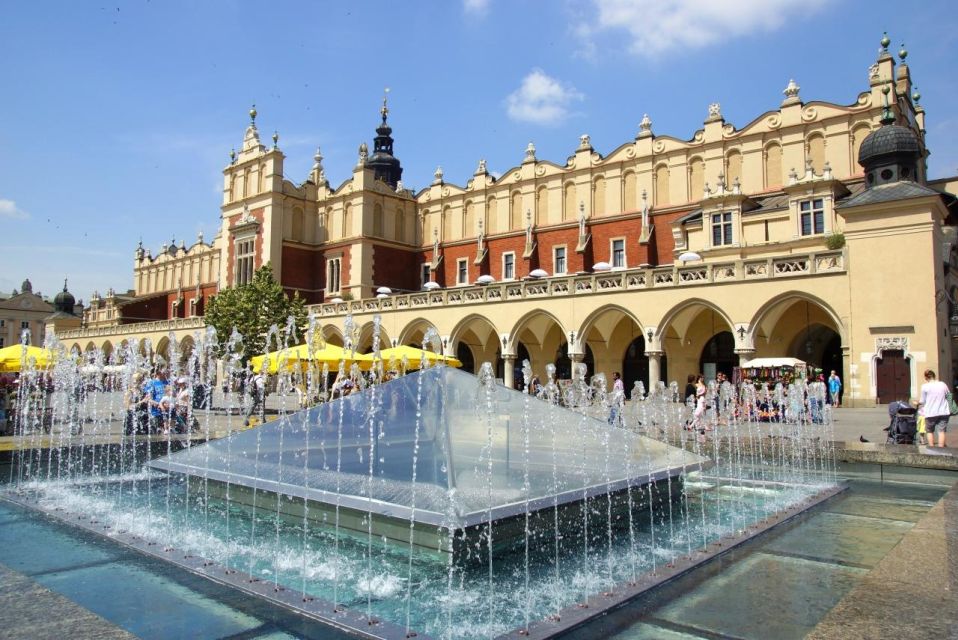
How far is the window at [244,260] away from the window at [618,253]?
70.5 ft

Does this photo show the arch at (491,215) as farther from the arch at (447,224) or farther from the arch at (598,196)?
the arch at (598,196)

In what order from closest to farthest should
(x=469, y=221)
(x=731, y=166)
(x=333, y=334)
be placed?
(x=731, y=166) < (x=333, y=334) < (x=469, y=221)

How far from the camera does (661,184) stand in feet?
103

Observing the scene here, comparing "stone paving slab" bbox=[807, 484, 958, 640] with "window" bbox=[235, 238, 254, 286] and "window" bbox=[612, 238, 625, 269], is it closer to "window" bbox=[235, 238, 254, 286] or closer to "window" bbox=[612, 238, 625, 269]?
"window" bbox=[612, 238, 625, 269]

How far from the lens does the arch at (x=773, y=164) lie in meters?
28.3

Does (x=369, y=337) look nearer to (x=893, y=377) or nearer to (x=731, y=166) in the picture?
(x=731, y=166)

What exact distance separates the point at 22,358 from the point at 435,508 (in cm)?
1642

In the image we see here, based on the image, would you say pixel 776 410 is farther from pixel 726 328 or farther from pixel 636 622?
pixel 636 622

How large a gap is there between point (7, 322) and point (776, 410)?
8075cm

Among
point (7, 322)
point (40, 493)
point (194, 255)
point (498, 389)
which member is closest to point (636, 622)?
point (498, 389)

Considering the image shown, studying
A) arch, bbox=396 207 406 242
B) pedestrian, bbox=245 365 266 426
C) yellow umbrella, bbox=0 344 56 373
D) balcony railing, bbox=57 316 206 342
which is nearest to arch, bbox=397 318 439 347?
pedestrian, bbox=245 365 266 426

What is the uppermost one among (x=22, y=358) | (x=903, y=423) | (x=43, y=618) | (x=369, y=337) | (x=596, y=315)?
(x=596, y=315)

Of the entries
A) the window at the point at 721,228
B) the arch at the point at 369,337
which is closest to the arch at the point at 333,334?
the arch at the point at 369,337

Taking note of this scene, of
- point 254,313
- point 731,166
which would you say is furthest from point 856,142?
point 254,313
